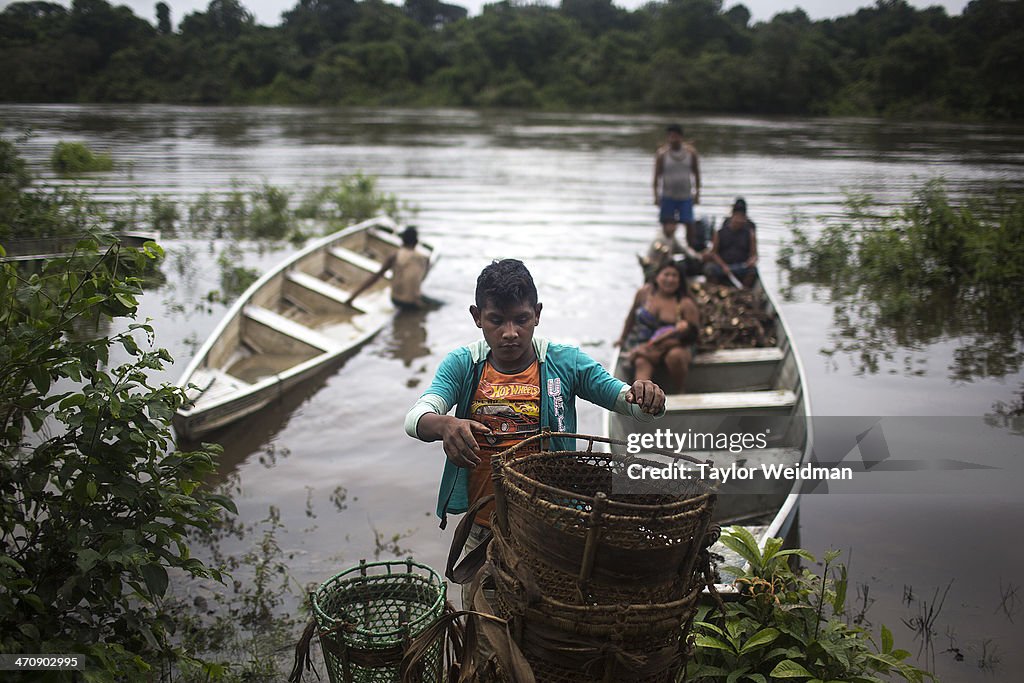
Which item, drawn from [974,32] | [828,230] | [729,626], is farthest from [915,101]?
[729,626]

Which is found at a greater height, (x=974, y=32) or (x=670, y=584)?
(x=974, y=32)

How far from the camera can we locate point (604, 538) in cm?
170

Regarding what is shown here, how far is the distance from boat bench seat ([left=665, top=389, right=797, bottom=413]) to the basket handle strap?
3.18 metres

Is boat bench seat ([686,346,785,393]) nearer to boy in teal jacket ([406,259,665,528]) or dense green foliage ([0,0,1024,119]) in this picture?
boy in teal jacket ([406,259,665,528])

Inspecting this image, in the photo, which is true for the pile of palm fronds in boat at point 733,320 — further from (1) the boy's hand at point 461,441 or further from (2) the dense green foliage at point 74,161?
(2) the dense green foliage at point 74,161

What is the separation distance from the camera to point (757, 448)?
5254mm

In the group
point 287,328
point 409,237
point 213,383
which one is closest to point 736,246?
point 409,237

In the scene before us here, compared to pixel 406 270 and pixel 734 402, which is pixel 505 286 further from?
pixel 406 270

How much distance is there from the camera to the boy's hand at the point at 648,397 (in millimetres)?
2213

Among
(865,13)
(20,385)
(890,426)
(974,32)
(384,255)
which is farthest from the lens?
(865,13)

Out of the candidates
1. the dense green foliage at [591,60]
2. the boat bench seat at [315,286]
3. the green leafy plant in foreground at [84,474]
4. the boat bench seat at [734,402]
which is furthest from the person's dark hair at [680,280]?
the dense green foliage at [591,60]

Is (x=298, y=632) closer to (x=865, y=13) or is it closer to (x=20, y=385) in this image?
(x=20, y=385)

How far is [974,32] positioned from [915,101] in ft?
16.8

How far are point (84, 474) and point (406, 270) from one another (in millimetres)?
6604
